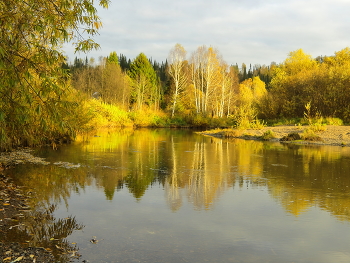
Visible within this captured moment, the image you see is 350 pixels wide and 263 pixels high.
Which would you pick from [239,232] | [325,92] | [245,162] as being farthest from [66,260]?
[325,92]

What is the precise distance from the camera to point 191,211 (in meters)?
7.64

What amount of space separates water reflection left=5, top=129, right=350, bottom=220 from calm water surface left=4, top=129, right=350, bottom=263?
0.10 feet

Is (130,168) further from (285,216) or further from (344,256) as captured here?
(344,256)

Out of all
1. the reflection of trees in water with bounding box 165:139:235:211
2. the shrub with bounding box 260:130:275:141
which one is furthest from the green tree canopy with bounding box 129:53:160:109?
the reflection of trees in water with bounding box 165:139:235:211

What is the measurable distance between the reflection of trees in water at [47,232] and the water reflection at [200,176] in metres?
1.28

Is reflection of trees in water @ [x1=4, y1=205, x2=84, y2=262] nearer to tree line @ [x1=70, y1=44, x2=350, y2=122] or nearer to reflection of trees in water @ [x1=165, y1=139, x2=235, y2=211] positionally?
reflection of trees in water @ [x1=165, y1=139, x2=235, y2=211]

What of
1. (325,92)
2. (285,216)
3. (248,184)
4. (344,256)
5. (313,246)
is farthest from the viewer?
(325,92)

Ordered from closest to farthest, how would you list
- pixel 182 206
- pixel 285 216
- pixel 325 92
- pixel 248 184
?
pixel 285 216, pixel 182 206, pixel 248 184, pixel 325 92

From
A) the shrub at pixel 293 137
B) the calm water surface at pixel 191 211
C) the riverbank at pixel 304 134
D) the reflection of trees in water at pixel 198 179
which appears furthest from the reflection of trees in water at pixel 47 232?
the shrub at pixel 293 137

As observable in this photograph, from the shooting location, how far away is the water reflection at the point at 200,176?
8.74m

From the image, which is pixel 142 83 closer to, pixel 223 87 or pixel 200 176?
pixel 223 87

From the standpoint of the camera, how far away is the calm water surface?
560 cm

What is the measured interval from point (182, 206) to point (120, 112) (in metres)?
36.8

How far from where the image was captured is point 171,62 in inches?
1965
